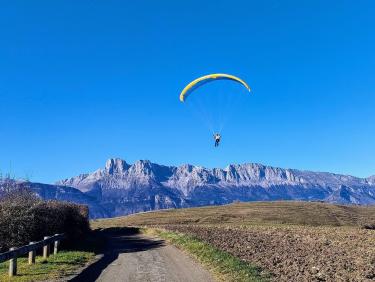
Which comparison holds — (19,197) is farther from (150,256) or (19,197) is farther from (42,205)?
(150,256)

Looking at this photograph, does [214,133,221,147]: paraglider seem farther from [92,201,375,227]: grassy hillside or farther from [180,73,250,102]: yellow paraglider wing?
[92,201,375,227]: grassy hillside

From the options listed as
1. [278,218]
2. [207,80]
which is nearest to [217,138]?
[207,80]

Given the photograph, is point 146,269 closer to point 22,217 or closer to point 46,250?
point 46,250

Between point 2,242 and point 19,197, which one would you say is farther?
point 19,197

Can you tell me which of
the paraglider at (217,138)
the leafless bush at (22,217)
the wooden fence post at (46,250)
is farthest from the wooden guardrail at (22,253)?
the paraglider at (217,138)

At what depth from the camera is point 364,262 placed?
1021 inches

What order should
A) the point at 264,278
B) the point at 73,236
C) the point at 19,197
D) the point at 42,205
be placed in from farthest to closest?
1. the point at 73,236
2. the point at 42,205
3. the point at 19,197
4. the point at 264,278

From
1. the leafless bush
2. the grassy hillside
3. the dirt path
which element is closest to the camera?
the dirt path

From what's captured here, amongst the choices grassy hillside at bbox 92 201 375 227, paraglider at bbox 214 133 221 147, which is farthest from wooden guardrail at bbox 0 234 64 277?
grassy hillside at bbox 92 201 375 227

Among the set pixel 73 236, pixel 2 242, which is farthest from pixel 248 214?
pixel 2 242

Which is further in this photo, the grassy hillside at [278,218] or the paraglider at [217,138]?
the grassy hillside at [278,218]

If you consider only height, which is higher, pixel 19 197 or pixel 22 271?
pixel 19 197

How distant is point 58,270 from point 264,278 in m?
10.8

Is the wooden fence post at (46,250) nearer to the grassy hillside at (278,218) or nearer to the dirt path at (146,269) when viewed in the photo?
the dirt path at (146,269)
